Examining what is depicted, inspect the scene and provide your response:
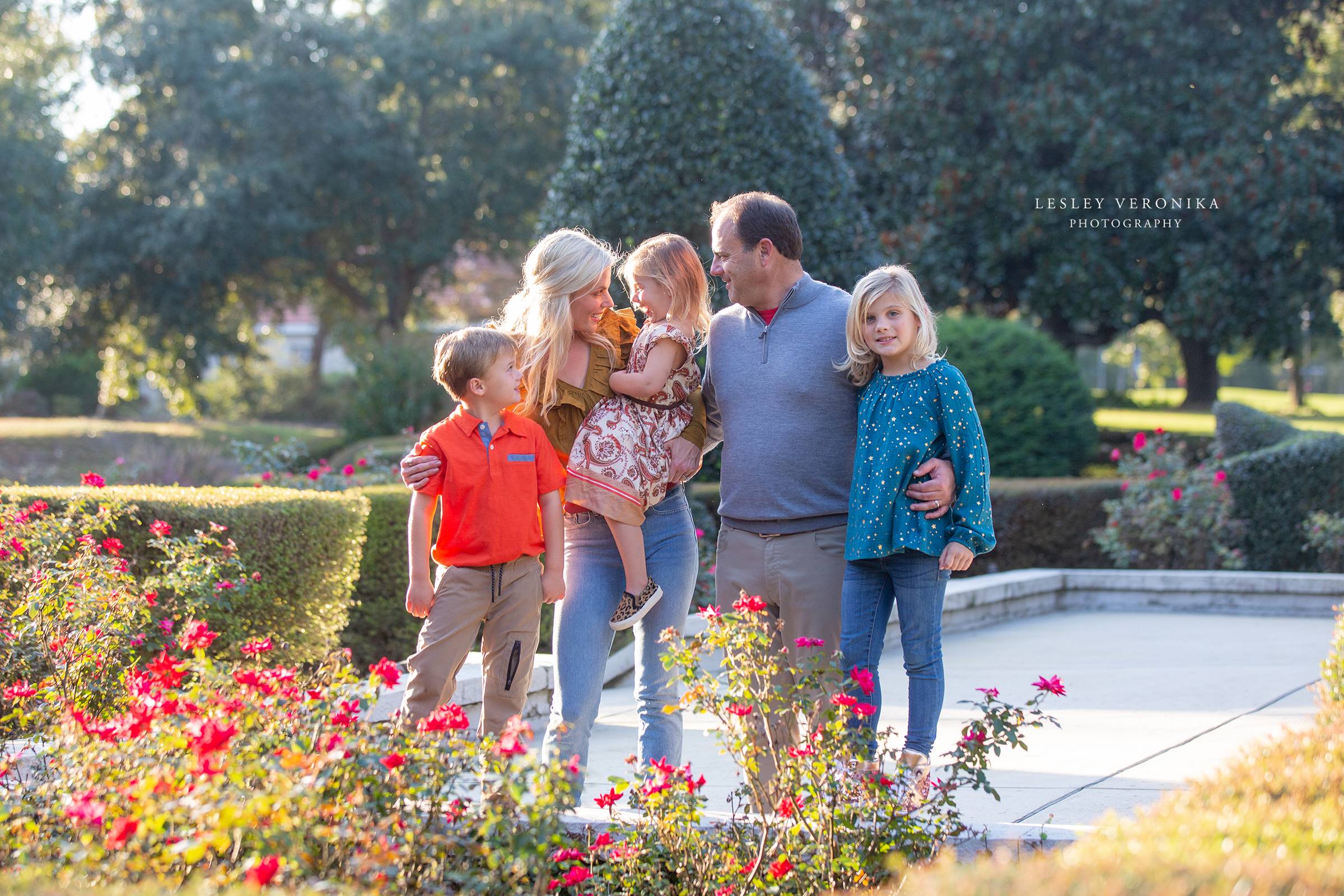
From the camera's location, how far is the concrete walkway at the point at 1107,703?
4.07m

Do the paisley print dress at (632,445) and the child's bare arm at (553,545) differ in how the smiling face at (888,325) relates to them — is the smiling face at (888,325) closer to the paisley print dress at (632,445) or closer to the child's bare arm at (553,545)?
the paisley print dress at (632,445)

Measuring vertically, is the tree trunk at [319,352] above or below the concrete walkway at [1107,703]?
above

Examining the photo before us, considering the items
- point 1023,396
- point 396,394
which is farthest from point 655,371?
point 396,394

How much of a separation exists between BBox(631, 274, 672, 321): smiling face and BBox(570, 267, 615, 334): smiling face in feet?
0.29

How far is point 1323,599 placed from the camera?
25.9 ft

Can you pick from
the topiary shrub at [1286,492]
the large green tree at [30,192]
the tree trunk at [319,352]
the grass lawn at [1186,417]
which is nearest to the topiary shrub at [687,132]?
the topiary shrub at [1286,492]

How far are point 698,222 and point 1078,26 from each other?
28.0ft

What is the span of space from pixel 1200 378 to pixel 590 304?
62.3 feet

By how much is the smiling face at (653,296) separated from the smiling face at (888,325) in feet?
1.83

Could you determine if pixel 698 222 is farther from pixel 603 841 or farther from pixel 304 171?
pixel 304 171

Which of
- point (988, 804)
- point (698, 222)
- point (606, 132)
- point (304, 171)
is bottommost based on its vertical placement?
point (988, 804)

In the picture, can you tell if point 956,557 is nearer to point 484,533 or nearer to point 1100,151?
point 484,533

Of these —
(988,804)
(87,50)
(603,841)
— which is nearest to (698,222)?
(988,804)

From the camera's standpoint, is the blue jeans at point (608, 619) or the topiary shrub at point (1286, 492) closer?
the blue jeans at point (608, 619)
